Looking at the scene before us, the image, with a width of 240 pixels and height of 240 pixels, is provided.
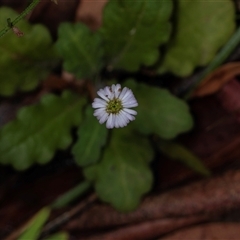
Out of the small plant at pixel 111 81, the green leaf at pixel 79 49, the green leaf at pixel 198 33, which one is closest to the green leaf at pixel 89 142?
the small plant at pixel 111 81

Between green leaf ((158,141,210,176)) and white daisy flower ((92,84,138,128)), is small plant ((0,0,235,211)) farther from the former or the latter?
white daisy flower ((92,84,138,128))

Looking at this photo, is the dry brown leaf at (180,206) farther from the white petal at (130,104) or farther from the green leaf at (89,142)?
the white petal at (130,104)

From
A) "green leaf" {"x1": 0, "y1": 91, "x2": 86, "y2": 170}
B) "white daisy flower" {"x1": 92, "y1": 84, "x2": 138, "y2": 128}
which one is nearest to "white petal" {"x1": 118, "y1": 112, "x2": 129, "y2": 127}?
"white daisy flower" {"x1": 92, "y1": 84, "x2": 138, "y2": 128}

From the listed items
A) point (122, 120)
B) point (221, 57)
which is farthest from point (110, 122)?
point (221, 57)

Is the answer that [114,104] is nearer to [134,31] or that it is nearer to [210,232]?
[134,31]

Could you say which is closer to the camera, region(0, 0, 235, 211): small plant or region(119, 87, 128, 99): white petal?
region(119, 87, 128, 99): white petal

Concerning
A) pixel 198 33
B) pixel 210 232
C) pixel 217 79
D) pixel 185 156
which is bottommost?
pixel 210 232

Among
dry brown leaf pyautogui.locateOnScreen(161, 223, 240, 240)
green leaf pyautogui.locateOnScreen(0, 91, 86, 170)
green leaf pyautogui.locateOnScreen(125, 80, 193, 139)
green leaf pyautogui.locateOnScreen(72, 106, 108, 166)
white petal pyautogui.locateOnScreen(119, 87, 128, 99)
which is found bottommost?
dry brown leaf pyautogui.locateOnScreen(161, 223, 240, 240)
